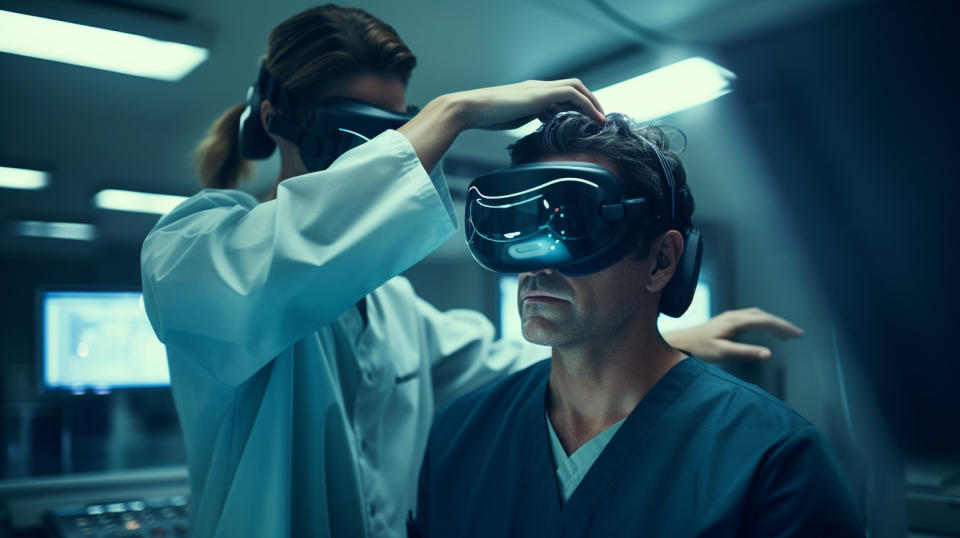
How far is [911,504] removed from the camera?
3.23ft

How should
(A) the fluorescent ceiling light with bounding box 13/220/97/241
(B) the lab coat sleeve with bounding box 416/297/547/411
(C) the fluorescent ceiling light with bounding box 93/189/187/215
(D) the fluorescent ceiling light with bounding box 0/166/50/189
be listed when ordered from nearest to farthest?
(B) the lab coat sleeve with bounding box 416/297/547/411 → (D) the fluorescent ceiling light with bounding box 0/166/50/189 → (C) the fluorescent ceiling light with bounding box 93/189/187/215 → (A) the fluorescent ceiling light with bounding box 13/220/97/241

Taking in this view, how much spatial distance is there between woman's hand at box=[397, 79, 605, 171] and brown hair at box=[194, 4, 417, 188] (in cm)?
17

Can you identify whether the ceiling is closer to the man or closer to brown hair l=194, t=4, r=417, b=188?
brown hair l=194, t=4, r=417, b=188

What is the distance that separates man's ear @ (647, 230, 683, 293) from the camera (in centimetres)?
91

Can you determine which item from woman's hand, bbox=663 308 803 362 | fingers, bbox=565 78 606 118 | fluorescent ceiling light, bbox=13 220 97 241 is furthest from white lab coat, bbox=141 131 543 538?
fluorescent ceiling light, bbox=13 220 97 241

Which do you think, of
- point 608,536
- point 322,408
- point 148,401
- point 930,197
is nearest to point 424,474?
point 322,408

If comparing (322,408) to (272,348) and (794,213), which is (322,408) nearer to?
(272,348)

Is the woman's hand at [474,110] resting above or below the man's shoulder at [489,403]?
above

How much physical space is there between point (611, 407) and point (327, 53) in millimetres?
640

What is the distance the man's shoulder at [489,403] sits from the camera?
3.44 ft

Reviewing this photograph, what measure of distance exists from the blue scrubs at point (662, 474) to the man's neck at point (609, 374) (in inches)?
1.5

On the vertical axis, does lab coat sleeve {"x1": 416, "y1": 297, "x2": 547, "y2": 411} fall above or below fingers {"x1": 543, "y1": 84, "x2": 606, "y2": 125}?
below

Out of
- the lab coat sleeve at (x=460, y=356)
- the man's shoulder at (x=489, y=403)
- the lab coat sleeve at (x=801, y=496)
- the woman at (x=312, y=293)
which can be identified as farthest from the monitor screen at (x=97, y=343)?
the lab coat sleeve at (x=801, y=496)

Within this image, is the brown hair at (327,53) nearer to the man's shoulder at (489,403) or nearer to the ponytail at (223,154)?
the ponytail at (223,154)
